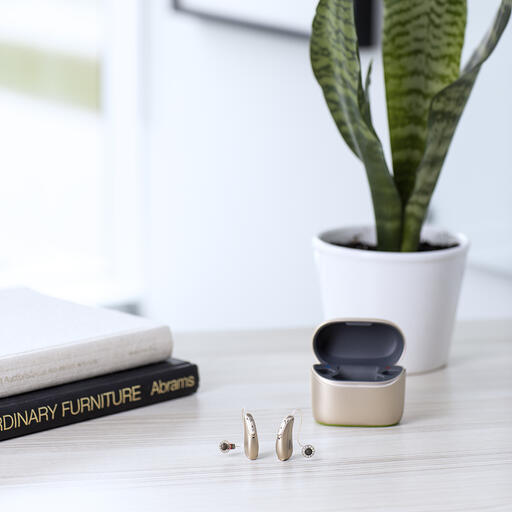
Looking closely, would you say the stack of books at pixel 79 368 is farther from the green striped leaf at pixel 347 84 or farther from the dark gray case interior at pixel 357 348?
the green striped leaf at pixel 347 84

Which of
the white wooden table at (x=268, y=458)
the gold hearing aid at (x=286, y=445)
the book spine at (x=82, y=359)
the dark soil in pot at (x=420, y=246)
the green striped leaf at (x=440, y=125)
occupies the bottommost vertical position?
the white wooden table at (x=268, y=458)

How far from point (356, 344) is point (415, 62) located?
0.92 feet

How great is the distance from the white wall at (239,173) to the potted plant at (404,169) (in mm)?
830

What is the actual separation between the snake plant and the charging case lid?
0.15m

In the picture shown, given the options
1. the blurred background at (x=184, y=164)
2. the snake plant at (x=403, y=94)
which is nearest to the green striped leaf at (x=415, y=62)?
the snake plant at (x=403, y=94)

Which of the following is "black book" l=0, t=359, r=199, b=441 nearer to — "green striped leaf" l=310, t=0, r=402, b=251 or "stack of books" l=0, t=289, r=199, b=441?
"stack of books" l=0, t=289, r=199, b=441

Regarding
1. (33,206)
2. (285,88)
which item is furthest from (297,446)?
(33,206)

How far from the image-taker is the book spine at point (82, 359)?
0.52 metres

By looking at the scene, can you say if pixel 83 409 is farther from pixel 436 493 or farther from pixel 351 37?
pixel 351 37

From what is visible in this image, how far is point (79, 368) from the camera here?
1.82ft

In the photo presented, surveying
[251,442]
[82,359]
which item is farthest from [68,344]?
[251,442]

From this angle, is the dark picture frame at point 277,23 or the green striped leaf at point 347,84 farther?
the dark picture frame at point 277,23

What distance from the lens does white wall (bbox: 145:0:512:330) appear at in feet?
5.45

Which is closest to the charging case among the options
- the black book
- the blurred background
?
the black book
